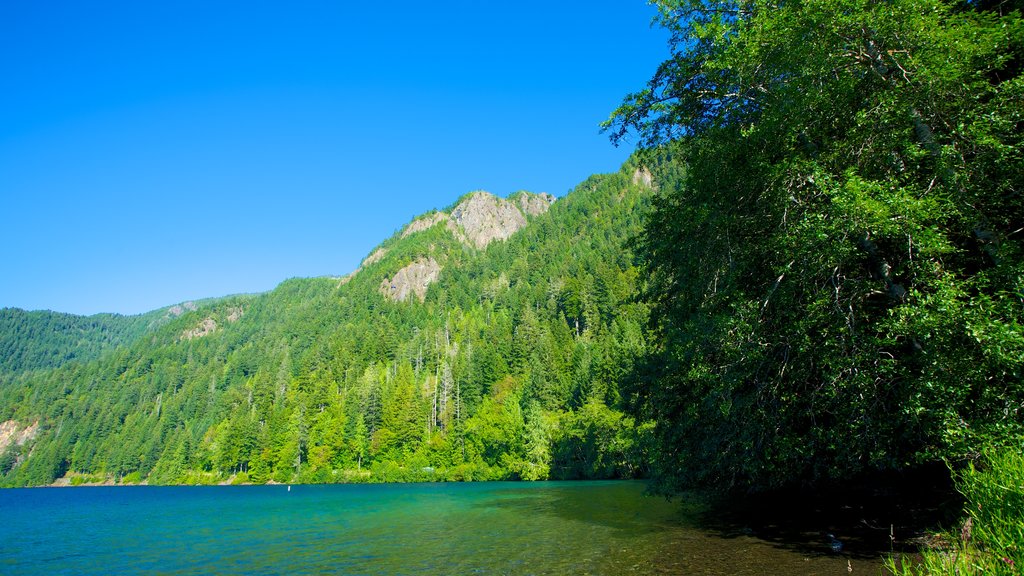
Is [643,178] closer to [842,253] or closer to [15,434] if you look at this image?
[842,253]

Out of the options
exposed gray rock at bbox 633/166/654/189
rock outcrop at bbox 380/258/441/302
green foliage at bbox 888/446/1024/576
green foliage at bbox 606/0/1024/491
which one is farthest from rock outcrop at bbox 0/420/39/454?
green foliage at bbox 888/446/1024/576

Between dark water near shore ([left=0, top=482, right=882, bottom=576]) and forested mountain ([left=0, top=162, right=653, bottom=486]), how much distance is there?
10158mm

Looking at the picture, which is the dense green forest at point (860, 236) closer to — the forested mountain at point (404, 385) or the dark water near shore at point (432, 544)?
the dark water near shore at point (432, 544)

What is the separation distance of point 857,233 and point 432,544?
18429mm

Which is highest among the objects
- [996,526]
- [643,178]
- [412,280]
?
[643,178]

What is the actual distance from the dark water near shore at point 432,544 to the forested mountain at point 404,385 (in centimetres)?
1016

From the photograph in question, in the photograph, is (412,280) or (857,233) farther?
(412,280)

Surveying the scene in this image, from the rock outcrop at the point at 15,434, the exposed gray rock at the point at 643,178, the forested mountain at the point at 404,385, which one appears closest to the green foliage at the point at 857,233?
the forested mountain at the point at 404,385

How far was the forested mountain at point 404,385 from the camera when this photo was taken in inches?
3004

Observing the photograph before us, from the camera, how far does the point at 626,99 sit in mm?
15359

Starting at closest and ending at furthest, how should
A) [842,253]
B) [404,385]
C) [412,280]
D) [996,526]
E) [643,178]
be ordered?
1. [996,526]
2. [842,253]
3. [404,385]
4. [412,280]
5. [643,178]

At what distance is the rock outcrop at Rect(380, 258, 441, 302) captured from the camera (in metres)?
172

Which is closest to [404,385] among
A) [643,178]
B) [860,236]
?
[860,236]

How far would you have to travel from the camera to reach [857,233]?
973cm
